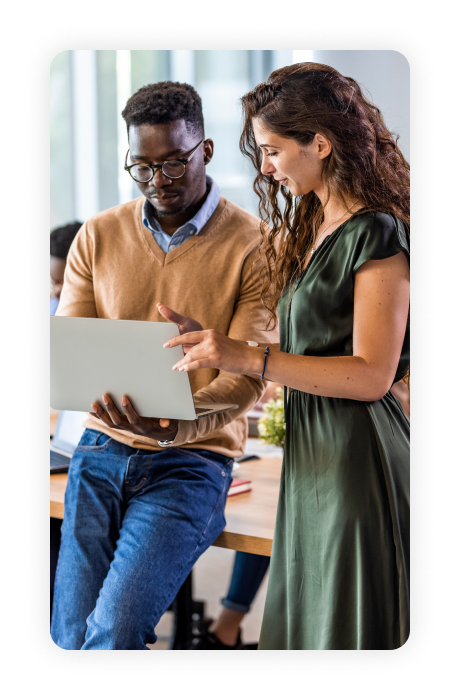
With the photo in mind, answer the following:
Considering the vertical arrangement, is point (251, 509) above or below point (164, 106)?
below

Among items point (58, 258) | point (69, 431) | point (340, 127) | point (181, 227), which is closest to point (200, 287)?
point (181, 227)

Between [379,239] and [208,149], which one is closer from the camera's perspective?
[379,239]

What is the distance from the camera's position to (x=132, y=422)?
4.03 feet

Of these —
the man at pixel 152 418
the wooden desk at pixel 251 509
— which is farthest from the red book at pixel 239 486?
the man at pixel 152 418

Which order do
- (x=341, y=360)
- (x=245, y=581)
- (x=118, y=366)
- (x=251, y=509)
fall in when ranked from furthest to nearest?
(x=245, y=581) → (x=251, y=509) → (x=118, y=366) → (x=341, y=360)

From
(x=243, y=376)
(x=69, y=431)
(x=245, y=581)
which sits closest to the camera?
(x=243, y=376)

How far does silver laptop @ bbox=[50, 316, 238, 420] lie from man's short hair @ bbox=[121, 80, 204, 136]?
1.64 ft

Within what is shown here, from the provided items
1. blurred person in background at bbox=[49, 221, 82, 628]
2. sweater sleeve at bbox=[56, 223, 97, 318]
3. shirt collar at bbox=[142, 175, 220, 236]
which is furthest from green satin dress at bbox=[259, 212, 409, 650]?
blurred person in background at bbox=[49, 221, 82, 628]

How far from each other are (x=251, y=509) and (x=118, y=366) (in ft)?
1.89

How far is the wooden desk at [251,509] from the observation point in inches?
55.3

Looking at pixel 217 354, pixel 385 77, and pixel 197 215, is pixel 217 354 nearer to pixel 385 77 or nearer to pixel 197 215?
pixel 197 215

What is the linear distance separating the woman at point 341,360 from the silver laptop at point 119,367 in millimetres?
53
